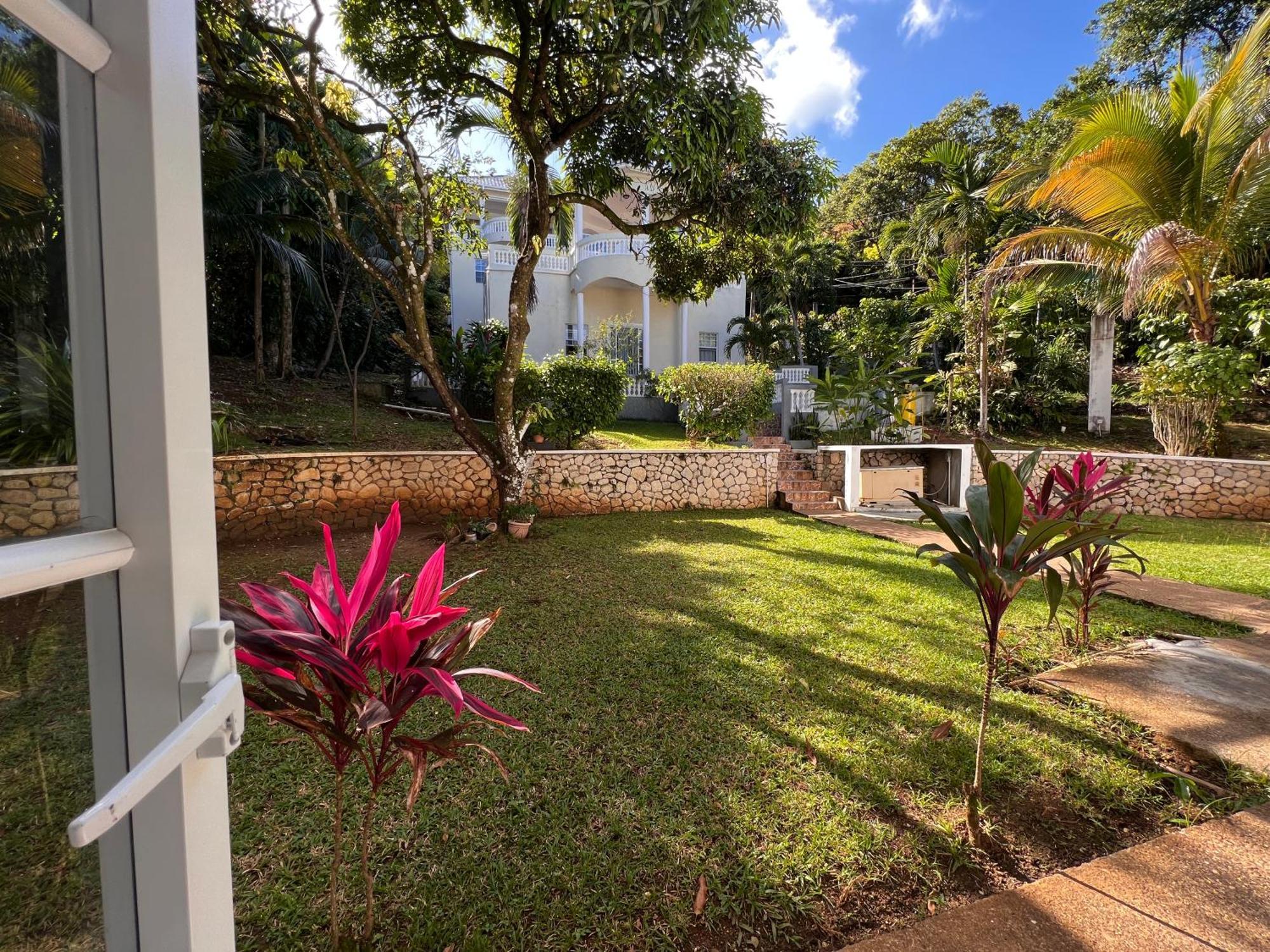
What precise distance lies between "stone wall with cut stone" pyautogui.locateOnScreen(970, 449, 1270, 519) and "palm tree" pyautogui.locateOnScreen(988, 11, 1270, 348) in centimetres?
212

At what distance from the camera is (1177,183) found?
9156 millimetres

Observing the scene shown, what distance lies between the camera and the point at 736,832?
2.21 metres

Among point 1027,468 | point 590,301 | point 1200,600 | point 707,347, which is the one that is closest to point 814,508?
point 1200,600

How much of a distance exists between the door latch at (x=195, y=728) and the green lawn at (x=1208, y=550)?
732 centimetres

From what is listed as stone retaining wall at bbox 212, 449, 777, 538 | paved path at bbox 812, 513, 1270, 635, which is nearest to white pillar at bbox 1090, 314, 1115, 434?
stone retaining wall at bbox 212, 449, 777, 538

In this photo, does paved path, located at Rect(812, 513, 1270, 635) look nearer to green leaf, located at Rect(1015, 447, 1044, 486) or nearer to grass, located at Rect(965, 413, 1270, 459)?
green leaf, located at Rect(1015, 447, 1044, 486)

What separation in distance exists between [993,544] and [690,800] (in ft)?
5.17

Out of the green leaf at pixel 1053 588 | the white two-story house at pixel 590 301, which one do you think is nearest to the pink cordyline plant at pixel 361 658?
the green leaf at pixel 1053 588

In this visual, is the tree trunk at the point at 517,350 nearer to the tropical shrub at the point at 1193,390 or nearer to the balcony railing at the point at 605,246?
the tropical shrub at the point at 1193,390

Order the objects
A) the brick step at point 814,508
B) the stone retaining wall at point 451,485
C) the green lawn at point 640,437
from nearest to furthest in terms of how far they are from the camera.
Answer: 1. the stone retaining wall at point 451,485
2. the brick step at point 814,508
3. the green lawn at point 640,437

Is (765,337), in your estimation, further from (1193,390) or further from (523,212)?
(1193,390)

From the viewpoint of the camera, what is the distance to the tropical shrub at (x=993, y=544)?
6.84ft

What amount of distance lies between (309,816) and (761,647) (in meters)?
2.68

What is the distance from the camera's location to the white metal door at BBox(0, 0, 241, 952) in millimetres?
638
